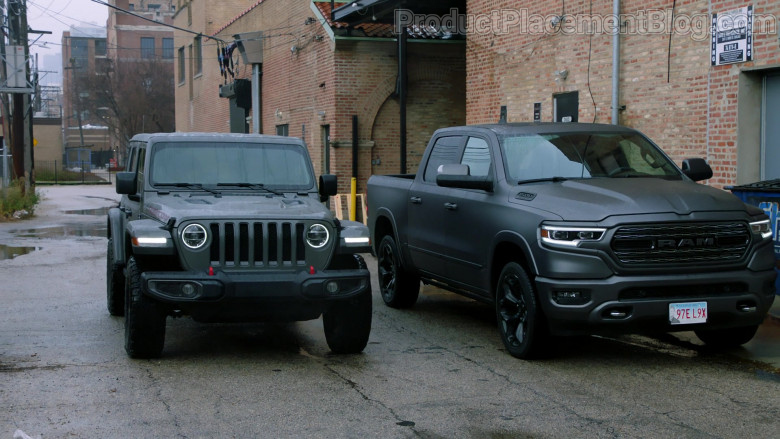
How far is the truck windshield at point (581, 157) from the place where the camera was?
27.4 ft

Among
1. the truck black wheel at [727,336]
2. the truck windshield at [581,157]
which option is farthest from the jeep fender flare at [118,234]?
the truck black wheel at [727,336]

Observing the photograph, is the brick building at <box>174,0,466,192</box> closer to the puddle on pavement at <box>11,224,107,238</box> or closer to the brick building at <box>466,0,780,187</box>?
the brick building at <box>466,0,780,187</box>

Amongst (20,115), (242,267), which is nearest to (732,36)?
(242,267)

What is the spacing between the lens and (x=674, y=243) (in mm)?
7148

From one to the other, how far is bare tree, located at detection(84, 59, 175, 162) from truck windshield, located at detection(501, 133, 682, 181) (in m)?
68.9

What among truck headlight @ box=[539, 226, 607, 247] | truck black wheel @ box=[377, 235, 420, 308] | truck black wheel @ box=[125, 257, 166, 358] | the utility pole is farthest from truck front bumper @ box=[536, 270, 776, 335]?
the utility pole

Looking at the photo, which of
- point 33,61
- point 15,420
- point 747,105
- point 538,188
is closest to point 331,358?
point 538,188

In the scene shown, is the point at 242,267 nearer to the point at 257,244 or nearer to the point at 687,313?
the point at 257,244

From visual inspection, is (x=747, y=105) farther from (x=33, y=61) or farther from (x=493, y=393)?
(x=33, y=61)

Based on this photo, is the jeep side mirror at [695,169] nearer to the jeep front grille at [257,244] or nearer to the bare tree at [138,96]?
the jeep front grille at [257,244]

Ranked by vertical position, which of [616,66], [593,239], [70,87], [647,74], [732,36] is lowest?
[593,239]

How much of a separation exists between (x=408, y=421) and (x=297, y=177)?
3612 mm

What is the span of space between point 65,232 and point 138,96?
57.5m

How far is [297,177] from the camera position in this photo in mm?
9031
